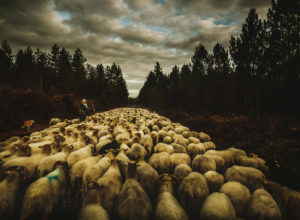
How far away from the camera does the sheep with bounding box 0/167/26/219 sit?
2.34m

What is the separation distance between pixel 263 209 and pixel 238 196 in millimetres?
396

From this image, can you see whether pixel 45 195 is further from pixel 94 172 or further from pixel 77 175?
pixel 94 172

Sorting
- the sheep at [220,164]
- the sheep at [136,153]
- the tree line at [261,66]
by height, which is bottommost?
the sheep at [220,164]

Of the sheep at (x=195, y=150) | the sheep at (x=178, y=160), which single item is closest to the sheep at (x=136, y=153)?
the sheep at (x=178, y=160)

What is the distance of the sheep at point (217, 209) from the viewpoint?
7.50 ft

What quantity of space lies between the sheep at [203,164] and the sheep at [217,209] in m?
1.15

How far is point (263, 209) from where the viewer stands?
7.73 feet

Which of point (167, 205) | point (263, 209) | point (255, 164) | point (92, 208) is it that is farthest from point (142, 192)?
point (255, 164)

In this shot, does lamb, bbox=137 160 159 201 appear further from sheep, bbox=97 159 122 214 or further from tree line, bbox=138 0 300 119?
tree line, bbox=138 0 300 119

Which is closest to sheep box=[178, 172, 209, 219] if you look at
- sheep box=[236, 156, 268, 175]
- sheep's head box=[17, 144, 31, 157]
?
sheep box=[236, 156, 268, 175]

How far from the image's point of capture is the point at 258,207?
2395 mm

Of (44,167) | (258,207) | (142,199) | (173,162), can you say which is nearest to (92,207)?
(142,199)

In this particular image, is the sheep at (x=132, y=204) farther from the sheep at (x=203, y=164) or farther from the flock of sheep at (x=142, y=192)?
the sheep at (x=203, y=164)

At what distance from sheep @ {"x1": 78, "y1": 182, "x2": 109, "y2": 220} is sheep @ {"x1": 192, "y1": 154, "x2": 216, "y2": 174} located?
100 inches
